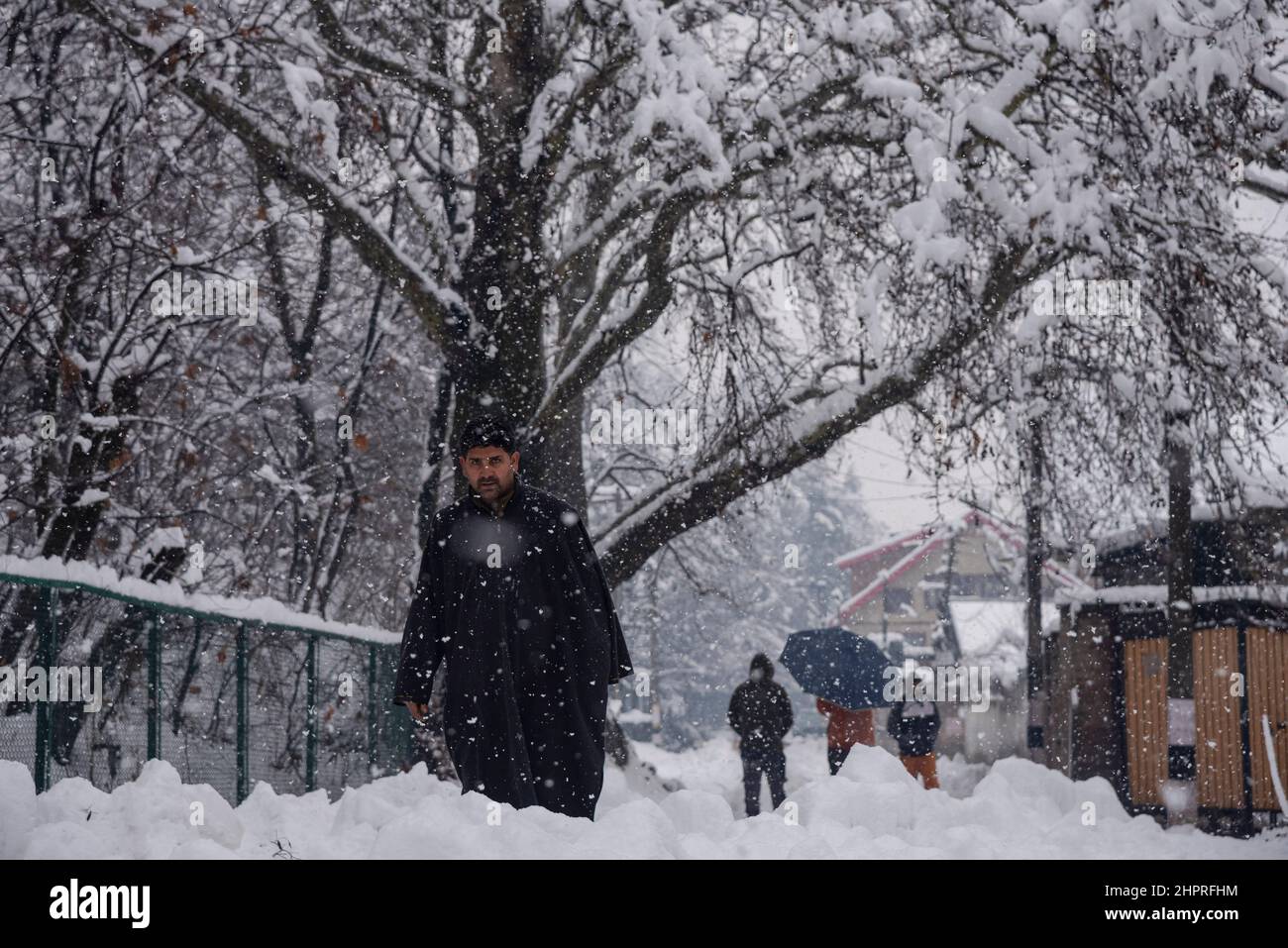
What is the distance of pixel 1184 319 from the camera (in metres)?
8.68

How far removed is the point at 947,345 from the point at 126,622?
5.25 m

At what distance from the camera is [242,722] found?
28.8ft

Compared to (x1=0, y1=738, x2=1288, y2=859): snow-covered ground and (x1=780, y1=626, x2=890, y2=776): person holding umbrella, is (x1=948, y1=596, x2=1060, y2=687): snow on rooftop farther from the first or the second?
(x1=0, y1=738, x2=1288, y2=859): snow-covered ground

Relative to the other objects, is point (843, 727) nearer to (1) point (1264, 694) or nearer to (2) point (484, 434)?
(2) point (484, 434)

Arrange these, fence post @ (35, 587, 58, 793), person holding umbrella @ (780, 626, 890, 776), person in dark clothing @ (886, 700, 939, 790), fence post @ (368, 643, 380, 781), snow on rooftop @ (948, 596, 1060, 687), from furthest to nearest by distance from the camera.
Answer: snow on rooftop @ (948, 596, 1060, 687)
person in dark clothing @ (886, 700, 939, 790)
person holding umbrella @ (780, 626, 890, 776)
fence post @ (368, 643, 380, 781)
fence post @ (35, 587, 58, 793)

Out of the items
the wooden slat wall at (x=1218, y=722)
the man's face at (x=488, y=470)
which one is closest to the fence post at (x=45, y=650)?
the man's face at (x=488, y=470)

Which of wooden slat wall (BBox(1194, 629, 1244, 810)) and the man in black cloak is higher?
the man in black cloak

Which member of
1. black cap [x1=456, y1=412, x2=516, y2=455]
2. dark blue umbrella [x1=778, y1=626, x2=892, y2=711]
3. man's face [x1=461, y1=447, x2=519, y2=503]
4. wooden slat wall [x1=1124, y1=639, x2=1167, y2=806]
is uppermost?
black cap [x1=456, y1=412, x2=516, y2=455]

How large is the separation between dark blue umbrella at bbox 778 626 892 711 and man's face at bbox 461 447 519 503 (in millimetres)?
8085

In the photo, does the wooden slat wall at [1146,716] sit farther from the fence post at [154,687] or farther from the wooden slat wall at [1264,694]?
the fence post at [154,687]

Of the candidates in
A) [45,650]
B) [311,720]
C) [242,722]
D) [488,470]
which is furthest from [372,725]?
[488,470]

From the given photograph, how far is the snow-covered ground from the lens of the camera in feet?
13.8

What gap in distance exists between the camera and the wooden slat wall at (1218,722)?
20391 millimetres

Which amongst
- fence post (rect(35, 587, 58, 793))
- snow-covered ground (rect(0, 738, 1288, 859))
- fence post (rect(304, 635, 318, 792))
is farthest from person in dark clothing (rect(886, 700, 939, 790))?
fence post (rect(35, 587, 58, 793))
